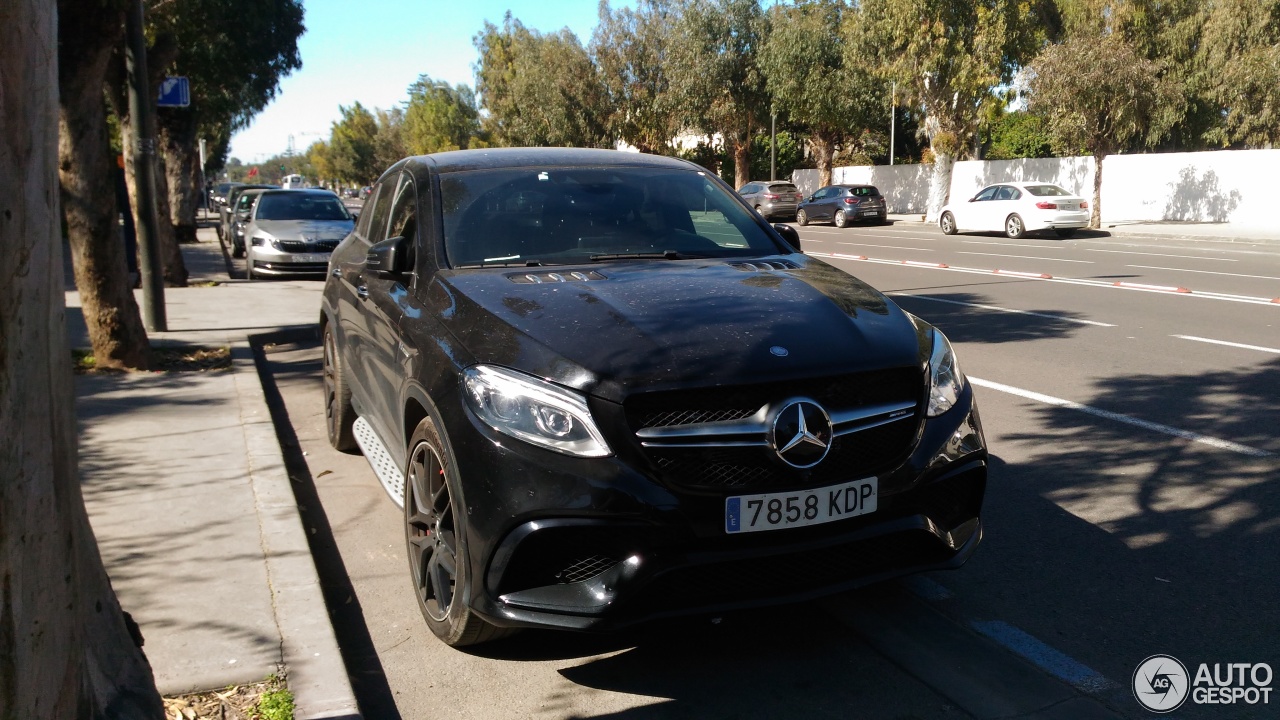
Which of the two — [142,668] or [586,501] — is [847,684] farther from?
[142,668]

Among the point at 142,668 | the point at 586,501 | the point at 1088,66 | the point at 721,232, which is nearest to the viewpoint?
the point at 142,668

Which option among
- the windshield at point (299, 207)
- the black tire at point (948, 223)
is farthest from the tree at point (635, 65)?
the windshield at point (299, 207)

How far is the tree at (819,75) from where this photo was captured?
40750 mm

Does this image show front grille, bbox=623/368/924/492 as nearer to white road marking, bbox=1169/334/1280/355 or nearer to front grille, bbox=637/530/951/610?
front grille, bbox=637/530/951/610

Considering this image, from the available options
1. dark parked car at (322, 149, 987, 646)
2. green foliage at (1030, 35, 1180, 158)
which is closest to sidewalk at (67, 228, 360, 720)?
dark parked car at (322, 149, 987, 646)

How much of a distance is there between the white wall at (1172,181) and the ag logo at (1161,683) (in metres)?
28.1

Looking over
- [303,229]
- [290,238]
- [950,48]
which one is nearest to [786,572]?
[290,238]

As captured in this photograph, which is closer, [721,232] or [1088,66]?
[721,232]

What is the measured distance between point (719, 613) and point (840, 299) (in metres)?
1.33

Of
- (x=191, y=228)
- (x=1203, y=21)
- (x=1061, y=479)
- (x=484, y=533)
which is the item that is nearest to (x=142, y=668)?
(x=484, y=533)

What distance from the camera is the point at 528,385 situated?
330cm

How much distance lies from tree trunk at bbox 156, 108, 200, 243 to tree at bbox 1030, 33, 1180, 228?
22015mm

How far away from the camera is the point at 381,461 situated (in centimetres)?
500

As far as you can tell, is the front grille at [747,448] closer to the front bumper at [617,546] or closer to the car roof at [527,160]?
the front bumper at [617,546]
